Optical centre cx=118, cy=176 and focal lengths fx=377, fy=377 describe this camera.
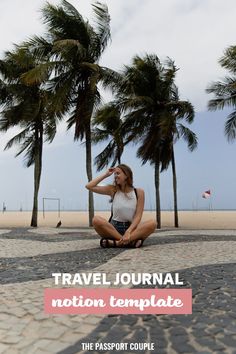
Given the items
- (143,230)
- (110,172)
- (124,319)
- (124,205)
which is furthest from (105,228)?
(124,319)

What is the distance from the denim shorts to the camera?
668 cm

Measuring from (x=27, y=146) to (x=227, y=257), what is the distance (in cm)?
1833

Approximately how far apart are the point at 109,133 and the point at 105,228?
18.8 m

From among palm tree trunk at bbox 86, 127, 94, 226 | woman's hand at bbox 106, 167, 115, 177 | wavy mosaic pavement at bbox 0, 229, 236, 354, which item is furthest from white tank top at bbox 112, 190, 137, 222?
palm tree trunk at bbox 86, 127, 94, 226

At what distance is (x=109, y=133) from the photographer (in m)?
24.9

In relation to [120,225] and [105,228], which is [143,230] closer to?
[120,225]

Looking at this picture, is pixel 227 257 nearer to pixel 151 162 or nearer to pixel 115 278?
pixel 115 278

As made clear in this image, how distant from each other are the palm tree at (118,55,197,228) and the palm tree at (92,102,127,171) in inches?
22.9

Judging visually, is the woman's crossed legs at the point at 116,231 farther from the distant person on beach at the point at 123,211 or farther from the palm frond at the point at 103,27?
the palm frond at the point at 103,27

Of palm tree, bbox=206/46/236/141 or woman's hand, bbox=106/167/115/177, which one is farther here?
palm tree, bbox=206/46/236/141

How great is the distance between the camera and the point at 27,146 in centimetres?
2242

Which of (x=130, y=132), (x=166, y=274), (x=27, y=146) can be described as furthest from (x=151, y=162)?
(x=166, y=274)

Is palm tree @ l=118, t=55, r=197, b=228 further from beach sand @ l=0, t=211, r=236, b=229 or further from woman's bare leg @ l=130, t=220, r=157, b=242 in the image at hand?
woman's bare leg @ l=130, t=220, r=157, b=242

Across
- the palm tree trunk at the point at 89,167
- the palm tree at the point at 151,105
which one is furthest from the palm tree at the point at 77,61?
the palm tree at the point at 151,105
